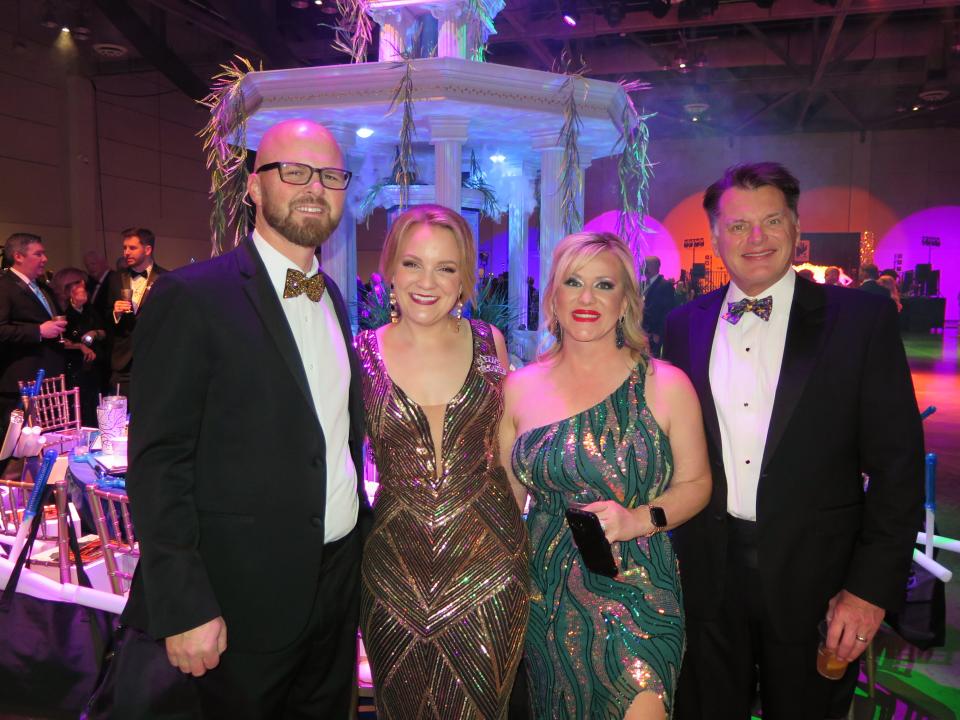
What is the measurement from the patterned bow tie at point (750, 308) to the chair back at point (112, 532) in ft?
7.03

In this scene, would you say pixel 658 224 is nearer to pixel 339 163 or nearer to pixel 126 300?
pixel 126 300

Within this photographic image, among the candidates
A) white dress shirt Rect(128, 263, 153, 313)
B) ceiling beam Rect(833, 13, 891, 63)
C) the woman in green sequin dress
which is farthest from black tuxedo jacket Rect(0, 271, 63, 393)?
ceiling beam Rect(833, 13, 891, 63)

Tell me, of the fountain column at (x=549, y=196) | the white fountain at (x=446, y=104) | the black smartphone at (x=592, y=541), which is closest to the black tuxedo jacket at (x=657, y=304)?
the white fountain at (x=446, y=104)

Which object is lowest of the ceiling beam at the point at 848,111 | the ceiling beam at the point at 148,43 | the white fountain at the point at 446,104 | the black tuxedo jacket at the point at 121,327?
the black tuxedo jacket at the point at 121,327

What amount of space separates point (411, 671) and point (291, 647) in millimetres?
368

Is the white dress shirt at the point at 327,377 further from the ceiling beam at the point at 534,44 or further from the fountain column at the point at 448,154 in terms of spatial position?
the ceiling beam at the point at 534,44

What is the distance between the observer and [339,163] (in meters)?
1.89

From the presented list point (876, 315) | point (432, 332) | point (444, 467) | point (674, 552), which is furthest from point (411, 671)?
point (876, 315)

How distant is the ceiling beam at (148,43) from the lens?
945 cm

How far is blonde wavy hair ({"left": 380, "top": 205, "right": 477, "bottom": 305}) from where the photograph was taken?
2.11 metres

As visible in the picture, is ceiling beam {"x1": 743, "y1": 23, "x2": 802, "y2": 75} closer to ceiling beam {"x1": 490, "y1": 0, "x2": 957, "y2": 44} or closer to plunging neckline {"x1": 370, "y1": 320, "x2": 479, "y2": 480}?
ceiling beam {"x1": 490, "y1": 0, "x2": 957, "y2": 44}

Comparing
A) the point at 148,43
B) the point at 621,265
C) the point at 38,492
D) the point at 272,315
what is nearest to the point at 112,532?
the point at 38,492

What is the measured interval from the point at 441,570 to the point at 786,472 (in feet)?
3.13

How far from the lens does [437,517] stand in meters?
2.01
